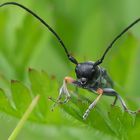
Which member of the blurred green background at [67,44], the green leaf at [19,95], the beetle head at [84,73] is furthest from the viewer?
the blurred green background at [67,44]

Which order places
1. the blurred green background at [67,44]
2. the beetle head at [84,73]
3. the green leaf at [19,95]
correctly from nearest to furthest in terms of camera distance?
the green leaf at [19,95] → the beetle head at [84,73] → the blurred green background at [67,44]

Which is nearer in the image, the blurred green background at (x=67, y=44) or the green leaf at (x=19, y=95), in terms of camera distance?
the green leaf at (x=19, y=95)

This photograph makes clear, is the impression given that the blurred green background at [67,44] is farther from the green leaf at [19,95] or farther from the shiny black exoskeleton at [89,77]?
the shiny black exoskeleton at [89,77]

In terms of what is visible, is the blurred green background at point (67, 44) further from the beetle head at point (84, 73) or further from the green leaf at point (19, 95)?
the beetle head at point (84, 73)

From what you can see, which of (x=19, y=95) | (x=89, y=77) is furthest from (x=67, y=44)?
(x=19, y=95)

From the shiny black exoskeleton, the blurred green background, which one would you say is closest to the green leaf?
the blurred green background

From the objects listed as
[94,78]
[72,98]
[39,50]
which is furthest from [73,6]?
[72,98]

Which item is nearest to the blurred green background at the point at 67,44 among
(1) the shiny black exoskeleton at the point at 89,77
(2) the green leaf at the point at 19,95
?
(2) the green leaf at the point at 19,95

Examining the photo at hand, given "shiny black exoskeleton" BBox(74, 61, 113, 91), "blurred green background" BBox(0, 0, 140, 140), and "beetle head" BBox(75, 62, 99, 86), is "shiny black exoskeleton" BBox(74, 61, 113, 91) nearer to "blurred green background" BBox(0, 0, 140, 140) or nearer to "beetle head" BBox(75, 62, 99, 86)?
"beetle head" BBox(75, 62, 99, 86)

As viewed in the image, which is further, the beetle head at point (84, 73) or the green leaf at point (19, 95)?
the beetle head at point (84, 73)

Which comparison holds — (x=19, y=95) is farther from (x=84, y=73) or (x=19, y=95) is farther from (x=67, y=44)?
(x=67, y=44)
